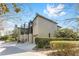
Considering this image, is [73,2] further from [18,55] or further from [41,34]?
[18,55]

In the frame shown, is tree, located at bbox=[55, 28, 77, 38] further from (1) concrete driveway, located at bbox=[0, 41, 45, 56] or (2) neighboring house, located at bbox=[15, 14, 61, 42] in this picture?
(1) concrete driveway, located at bbox=[0, 41, 45, 56]

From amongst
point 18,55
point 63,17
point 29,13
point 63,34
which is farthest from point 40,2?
point 18,55

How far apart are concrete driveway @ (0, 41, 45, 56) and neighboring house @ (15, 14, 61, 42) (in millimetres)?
123

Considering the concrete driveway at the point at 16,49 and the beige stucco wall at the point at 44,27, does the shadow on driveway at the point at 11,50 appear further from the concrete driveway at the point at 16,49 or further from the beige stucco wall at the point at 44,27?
the beige stucco wall at the point at 44,27

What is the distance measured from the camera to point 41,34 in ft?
9.71

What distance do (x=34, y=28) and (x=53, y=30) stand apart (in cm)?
29

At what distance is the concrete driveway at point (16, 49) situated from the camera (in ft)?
9.63

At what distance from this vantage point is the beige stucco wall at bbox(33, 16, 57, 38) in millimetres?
2938

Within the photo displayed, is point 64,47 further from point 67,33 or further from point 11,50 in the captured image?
point 11,50

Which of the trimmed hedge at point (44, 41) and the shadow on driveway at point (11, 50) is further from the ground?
the trimmed hedge at point (44, 41)

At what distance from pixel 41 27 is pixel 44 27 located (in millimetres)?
46

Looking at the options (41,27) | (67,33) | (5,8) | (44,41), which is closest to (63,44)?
(67,33)

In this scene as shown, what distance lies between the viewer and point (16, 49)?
2.98m

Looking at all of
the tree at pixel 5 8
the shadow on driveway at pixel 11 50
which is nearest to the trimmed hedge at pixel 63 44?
the shadow on driveway at pixel 11 50
